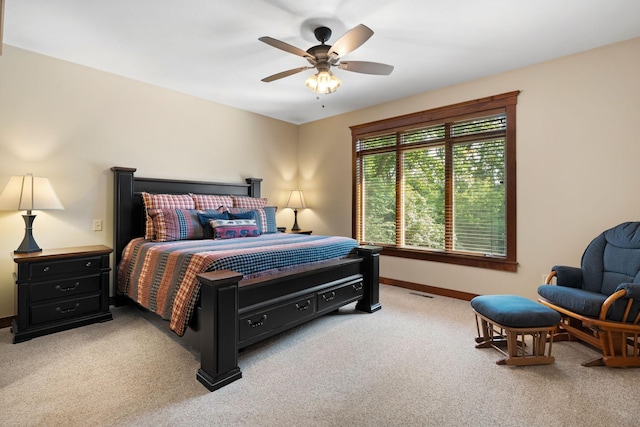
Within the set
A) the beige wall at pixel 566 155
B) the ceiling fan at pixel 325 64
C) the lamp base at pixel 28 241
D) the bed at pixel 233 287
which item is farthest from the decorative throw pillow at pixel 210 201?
the beige wall at pixel 566 155

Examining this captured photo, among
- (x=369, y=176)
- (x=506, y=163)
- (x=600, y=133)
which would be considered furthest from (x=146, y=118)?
(x=600, y=133)

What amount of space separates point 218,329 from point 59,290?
75.4 inches

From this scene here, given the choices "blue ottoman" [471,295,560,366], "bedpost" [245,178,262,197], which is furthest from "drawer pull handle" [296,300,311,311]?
"bedpost" [245,178,262,197]

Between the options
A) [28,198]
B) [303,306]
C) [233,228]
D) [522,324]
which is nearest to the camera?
[522,324]

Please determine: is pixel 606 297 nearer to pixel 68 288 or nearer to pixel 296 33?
pixel 296 33

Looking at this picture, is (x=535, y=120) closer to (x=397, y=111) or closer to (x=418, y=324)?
(x=397, y=111)

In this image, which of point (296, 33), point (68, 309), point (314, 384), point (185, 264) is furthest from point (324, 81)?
point (68, 309)

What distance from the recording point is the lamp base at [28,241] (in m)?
2.74

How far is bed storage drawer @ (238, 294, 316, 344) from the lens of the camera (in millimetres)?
2158

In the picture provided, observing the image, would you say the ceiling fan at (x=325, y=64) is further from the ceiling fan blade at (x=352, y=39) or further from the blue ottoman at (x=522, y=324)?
the blue ottoman at (x=522, y=324)

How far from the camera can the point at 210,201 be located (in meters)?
3.97

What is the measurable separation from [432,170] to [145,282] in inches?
141

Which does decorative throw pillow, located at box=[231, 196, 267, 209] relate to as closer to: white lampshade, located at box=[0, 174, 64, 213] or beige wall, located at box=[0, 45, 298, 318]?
beige wall, located at box=[0, 45, 298, 318]

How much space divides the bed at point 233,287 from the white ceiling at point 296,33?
1.31m
